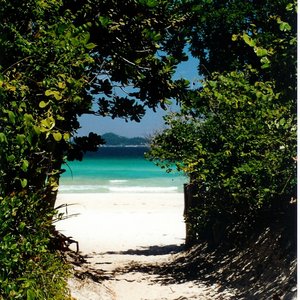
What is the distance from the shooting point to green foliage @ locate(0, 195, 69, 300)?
3748 millimetres

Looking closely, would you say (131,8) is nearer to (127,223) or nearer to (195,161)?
(195,161)

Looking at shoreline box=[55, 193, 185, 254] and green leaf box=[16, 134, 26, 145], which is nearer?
green leaf box=[16, 134, 26, 145]

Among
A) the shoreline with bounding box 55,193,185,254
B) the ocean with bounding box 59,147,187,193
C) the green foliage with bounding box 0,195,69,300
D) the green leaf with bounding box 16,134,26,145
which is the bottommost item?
the ocean with bounding box 59,147,187,193

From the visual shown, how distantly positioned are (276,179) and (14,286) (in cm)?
621

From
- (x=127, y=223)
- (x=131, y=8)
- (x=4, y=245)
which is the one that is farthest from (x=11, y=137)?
(x=127, y=223)

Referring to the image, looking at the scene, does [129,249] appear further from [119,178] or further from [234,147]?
[119,178]

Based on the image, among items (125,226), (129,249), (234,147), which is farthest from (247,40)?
(125,226)

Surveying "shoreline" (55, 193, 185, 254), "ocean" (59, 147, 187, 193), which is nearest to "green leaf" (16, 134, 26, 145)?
"shoreline" (55, 193, 185, 254)

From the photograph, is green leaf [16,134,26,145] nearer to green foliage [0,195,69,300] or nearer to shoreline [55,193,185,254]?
green foliage [0,195,69,300]

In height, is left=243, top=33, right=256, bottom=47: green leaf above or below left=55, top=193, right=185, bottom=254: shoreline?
above

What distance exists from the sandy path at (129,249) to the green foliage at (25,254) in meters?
1.29

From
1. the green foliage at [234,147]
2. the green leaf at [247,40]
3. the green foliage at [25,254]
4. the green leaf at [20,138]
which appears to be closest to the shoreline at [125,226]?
the green foliage at [234,147]

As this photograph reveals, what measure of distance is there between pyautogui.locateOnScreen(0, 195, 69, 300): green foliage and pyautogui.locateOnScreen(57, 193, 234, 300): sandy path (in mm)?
1293

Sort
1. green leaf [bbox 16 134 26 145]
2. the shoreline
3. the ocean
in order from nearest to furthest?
green leaf [bbox 16 134 26 145] → the shoreline → the ocean
